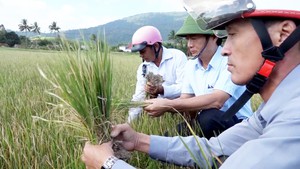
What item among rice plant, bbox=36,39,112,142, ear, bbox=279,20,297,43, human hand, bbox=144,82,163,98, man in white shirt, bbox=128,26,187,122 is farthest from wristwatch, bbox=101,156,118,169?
man in white shirt, bbox=128,26,187,122

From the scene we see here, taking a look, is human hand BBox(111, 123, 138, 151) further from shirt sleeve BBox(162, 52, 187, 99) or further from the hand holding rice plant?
shirt sleeve BBox(162, 52, 187, 99)

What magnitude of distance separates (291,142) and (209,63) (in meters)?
1.96

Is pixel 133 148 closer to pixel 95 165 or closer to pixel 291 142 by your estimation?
pixel 95 165

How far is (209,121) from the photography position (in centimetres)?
273

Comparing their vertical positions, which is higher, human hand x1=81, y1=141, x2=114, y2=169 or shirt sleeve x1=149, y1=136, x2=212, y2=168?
human hand x1=81, y1=141, x2=114, y2=169

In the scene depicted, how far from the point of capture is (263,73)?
133 cm

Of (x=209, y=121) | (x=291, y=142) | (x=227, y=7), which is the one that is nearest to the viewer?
(x=291, y=142)

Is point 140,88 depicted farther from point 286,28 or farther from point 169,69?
point 286,28

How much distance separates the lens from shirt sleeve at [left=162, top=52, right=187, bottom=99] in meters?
3.54

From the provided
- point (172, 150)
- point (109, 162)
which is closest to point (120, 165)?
point (109, 162)

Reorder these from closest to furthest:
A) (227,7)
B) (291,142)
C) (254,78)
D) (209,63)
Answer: (291,142) < (254,78) < (227,7) < (209,63)

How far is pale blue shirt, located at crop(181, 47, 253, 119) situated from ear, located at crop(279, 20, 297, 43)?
54.8 inches

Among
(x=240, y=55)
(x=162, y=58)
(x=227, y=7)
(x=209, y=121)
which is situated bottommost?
(x=209, y=121)

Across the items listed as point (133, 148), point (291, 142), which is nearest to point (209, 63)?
point (133, 148)
